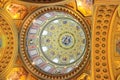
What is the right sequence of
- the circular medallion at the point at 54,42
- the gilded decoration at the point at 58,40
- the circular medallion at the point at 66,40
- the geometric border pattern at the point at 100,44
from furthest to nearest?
the circular medallion at the point at 66,40 < the circular medallion at the point at 54,42 < the gilded decoration at the point at 58,40 < the geometric border pattern at the point at 100,44

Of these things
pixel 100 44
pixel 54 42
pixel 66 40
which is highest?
pixel 66 40

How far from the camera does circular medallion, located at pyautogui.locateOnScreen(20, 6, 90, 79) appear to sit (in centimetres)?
1875

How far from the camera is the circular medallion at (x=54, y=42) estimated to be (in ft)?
61.5

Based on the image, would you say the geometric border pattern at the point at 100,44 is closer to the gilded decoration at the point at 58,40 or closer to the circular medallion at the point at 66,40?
the gilded decoration at the point at 58,40

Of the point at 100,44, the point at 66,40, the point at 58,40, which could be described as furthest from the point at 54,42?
the point at 100,44

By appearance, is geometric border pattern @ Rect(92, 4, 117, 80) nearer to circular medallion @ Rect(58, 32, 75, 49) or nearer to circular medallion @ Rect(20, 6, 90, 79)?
circular medallion @ Rect(20, 6, 90, 79)

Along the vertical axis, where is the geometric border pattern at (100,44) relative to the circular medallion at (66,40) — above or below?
below

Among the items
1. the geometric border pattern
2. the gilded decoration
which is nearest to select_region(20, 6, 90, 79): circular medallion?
the gilded decoration

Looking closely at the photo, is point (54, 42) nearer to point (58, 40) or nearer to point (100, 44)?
point (58, 40)

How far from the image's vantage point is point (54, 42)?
23016 millimetres

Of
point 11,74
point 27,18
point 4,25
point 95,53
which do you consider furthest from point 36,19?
point 95,53

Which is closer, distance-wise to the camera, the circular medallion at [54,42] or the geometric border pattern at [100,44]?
the geometric border pattern at [100,44]

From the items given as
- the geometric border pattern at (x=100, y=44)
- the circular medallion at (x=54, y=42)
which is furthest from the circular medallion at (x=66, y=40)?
the geometric border pattern at (x=100, y=44)

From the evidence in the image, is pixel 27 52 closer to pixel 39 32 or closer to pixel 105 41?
pixel 39 32
